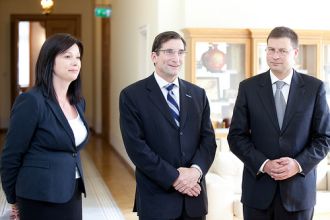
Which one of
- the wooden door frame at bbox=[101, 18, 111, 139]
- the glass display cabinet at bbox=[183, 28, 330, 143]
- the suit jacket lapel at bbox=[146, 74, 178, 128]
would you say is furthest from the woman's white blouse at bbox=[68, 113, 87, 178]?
the wooden door frame at bbox=[101, 18, 111, 139]

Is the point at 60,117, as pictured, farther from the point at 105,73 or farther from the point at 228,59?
the point at 105,73

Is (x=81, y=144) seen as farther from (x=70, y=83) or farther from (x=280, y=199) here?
(x=280, y=199)

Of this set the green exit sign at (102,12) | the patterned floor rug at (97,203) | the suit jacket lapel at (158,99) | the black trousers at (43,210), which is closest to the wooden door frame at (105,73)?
the green exit sign at (102,12)

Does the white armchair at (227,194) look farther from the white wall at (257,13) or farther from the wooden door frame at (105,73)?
the wooden door frame at (105,73)

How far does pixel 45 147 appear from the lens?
2.34m

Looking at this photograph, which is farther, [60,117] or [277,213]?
[277,213]

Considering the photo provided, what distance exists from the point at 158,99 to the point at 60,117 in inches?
20.5

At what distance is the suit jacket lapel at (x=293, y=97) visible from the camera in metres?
2.63

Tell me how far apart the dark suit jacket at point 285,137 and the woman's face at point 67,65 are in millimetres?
900

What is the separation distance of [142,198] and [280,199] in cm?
69

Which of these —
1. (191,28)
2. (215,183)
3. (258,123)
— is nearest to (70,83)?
(258,123)

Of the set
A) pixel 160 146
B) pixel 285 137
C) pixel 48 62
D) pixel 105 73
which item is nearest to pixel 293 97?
pixel 285 137

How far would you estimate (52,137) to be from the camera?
233cm

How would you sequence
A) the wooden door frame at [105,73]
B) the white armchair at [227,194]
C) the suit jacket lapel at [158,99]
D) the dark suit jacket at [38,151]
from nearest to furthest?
the dark suit jacket at [38,151] < the suit jacket lapel at [158,99] < the white armchair at [227,194] < the wooden door frame at [105,73]
